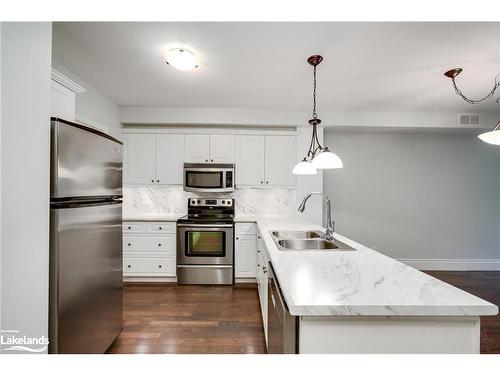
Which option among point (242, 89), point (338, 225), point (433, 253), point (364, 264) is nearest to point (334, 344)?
point (364, 264)

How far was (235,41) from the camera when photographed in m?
1.77

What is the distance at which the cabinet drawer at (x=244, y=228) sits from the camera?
3.16m

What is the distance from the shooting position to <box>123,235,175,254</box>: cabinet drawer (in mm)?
3135

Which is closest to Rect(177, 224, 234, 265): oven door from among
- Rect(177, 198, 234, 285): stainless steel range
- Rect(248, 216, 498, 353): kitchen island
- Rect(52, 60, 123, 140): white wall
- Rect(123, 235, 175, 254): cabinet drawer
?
Rect(177, 198, 234, 285): stainless steel range

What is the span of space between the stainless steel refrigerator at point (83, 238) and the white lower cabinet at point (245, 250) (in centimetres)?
161

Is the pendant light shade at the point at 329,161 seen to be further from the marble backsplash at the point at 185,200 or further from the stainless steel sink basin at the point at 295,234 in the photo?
the marble backsplash at the point at 185,200

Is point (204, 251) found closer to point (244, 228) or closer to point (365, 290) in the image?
point (244, 228)

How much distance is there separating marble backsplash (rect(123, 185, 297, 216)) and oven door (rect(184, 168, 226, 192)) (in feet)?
1.10

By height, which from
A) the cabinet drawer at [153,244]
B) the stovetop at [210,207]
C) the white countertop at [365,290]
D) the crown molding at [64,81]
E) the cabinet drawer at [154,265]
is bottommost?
the cabinet drawer at [154,265]

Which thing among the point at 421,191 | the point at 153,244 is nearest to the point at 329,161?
the point at 153,244

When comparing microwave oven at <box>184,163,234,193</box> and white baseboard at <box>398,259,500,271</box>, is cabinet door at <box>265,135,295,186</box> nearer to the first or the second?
microwave oven at <box>184,163,234,193</box>

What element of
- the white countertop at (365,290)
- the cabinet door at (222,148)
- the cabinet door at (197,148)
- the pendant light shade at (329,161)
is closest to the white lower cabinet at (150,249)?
the cabinet door at (197,148)

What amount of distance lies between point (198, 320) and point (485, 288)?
3865 mm
